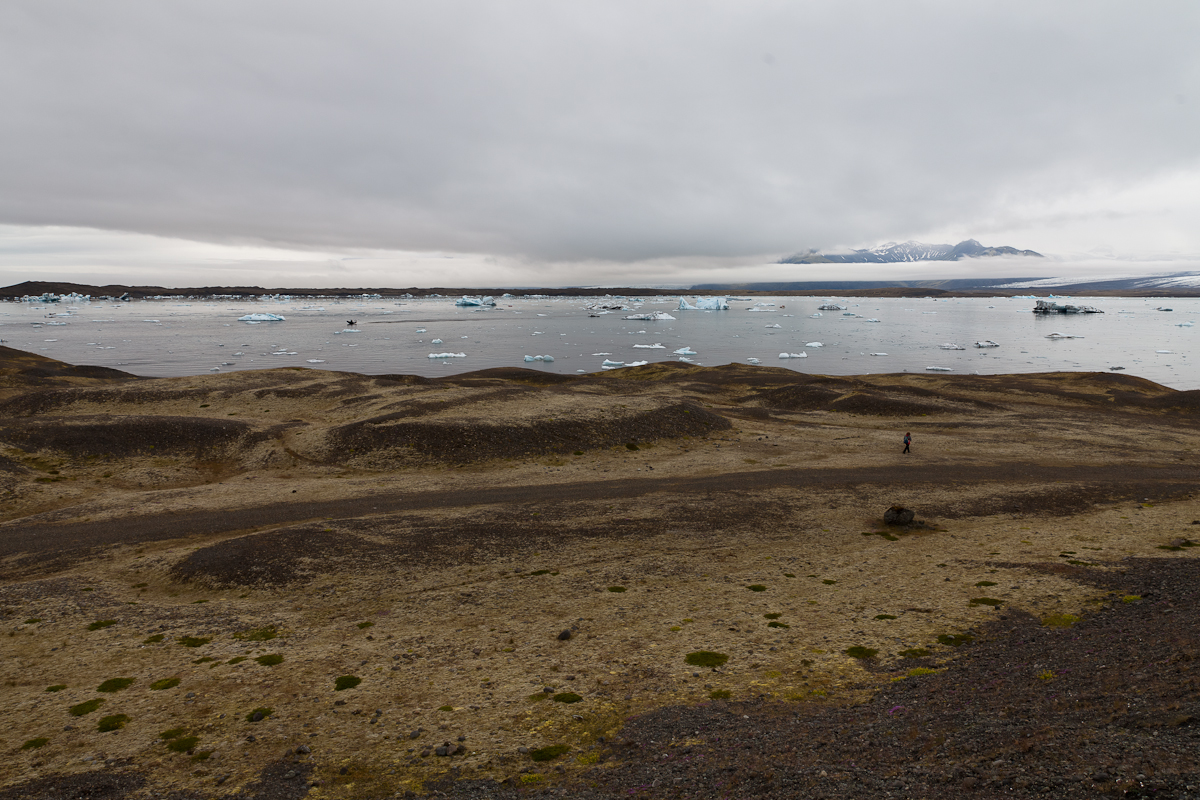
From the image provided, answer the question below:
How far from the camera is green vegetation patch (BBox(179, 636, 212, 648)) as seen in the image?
17.1m

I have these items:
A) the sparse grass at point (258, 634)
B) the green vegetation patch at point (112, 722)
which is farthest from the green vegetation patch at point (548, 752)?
the sparse grass at point (258, 634)

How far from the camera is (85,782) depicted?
11.0 m

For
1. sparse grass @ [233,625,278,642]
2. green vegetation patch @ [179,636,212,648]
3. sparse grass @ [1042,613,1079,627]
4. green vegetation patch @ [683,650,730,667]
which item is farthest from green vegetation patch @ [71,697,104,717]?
sparse grass @ [1042,613,1079,627]

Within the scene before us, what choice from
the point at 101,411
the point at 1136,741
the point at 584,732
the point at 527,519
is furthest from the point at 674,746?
the point at 101,411

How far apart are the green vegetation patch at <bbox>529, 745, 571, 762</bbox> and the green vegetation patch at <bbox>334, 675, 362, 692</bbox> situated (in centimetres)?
560

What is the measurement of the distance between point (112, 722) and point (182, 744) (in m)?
2.26

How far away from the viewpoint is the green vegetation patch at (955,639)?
52.4 feet

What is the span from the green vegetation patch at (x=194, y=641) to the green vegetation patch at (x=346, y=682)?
17.8ft

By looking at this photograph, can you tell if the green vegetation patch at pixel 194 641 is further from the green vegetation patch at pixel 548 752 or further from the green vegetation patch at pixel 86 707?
the green vegetation patch at pixel 548 752

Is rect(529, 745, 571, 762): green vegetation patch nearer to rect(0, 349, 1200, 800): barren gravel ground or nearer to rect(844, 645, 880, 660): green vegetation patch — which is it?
rect(0, 349, 1200, 800): barren gravel ground

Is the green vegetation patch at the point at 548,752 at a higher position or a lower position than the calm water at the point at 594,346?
lower

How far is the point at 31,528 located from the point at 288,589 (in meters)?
16.1

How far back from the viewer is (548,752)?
11.9m

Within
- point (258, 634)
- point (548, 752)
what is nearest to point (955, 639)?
point (548, 752)
